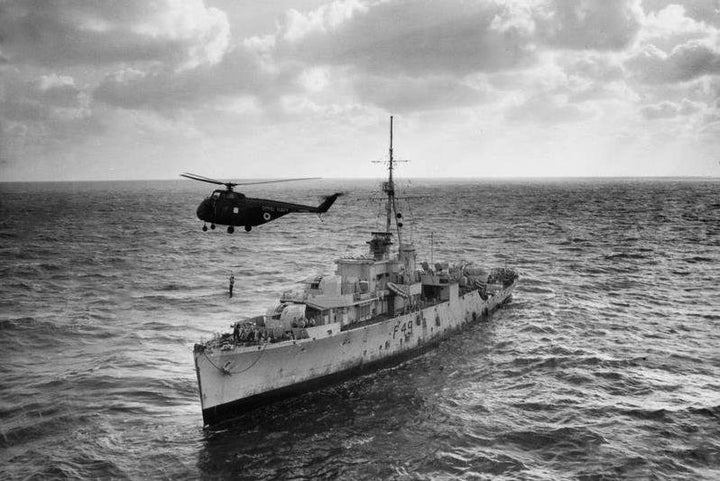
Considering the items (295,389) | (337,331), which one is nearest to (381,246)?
(337,331)

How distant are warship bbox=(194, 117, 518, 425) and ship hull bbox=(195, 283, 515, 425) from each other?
0.17ft

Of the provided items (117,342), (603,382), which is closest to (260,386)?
(117,342)

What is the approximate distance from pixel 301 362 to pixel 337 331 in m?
2.66

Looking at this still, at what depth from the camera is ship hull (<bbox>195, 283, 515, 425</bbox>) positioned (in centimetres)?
2572

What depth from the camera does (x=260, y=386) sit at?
2720cm

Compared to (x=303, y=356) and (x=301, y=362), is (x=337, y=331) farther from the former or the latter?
(x=301, y=362)

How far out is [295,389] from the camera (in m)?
28.6

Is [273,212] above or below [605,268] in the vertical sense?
above

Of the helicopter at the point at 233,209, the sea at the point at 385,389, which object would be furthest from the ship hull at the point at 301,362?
the helicopter at the point at 233,209

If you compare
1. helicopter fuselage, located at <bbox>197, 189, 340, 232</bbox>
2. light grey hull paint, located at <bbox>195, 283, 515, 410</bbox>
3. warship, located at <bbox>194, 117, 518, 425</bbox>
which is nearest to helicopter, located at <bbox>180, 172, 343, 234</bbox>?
helicopter fuselage, located at <bbox>197, 189, 340, 232</bbox>

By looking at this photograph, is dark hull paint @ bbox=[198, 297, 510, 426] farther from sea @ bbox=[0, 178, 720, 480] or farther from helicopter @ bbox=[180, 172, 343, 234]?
helicopter @ bbox=[180, 172, 343, 234]

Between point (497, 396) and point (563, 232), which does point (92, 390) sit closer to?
point (497, 396)

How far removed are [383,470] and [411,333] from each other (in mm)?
13559

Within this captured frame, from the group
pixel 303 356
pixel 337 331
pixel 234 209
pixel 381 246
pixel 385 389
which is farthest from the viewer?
pixel 381 246
